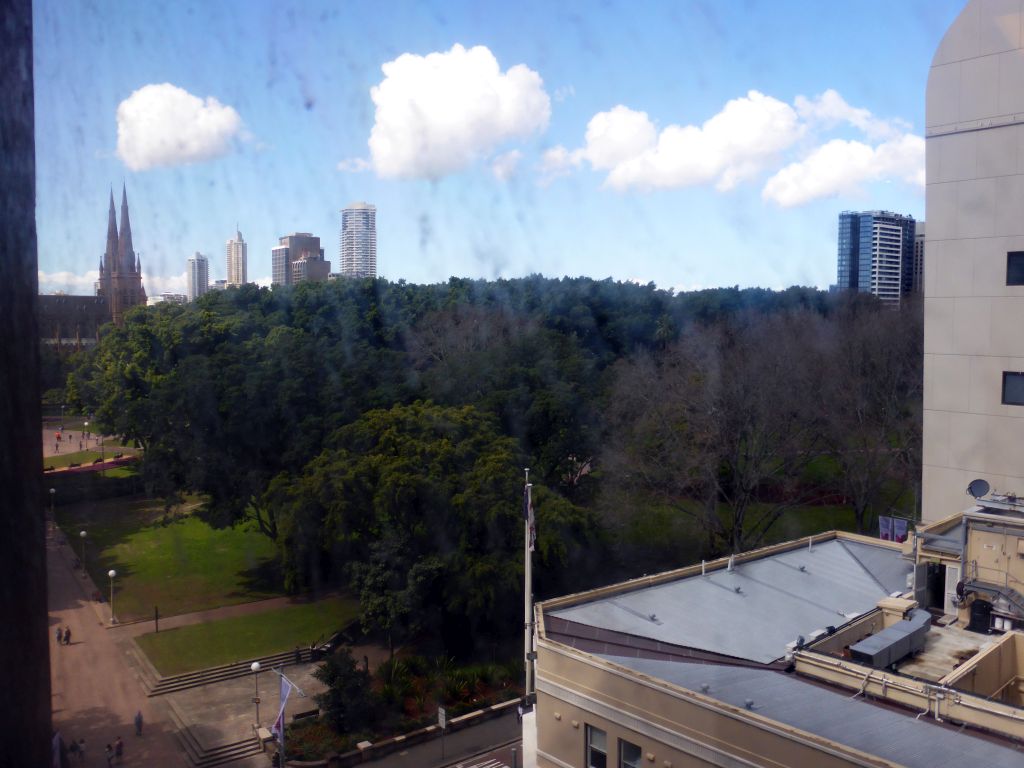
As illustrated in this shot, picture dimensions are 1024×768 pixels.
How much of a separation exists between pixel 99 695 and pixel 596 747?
5435 millimetres

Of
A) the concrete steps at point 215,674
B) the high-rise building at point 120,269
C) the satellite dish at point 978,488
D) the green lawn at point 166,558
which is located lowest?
the concrete steps at point 215,674

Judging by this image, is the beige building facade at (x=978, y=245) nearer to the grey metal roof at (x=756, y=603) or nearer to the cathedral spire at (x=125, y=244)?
the grey metal roof at (x=756, y=603)

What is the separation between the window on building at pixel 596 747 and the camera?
4215 millimetres

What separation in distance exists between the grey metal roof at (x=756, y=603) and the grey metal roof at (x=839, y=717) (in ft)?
1.86

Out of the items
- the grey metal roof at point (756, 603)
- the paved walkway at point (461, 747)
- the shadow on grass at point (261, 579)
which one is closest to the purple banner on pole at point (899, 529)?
the grey metal roof at point (756, 603)

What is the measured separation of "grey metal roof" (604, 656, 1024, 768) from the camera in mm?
3070

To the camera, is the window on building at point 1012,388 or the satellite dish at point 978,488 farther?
the window on building at point 1012,388

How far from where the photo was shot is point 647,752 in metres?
3.94

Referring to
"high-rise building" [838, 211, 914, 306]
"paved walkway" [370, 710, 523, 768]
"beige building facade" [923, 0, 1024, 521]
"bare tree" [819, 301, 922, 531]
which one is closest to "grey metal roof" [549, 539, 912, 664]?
"beige building facade" [923, 0, 1024, 521]

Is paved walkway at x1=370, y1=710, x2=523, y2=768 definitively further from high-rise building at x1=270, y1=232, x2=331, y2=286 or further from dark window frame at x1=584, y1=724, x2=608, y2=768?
high-rise building at x1=270, y1=232, x2=331, y2=286

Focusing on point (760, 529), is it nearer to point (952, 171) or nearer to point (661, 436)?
point (661, 436)

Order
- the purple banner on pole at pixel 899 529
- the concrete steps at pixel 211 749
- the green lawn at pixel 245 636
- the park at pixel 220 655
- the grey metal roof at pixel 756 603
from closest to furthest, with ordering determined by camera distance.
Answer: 1. the grey metal roof at pixel 756 603
2. the concrete steps at pixel 211 749
3. the park at pixel 220 655
4. the green lawn at pixel 245 636
5. the purple banner on pole at pixel 899 529

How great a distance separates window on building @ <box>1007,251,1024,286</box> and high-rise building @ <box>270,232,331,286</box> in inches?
233

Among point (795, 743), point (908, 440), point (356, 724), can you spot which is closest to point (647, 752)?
point (795, 743)
